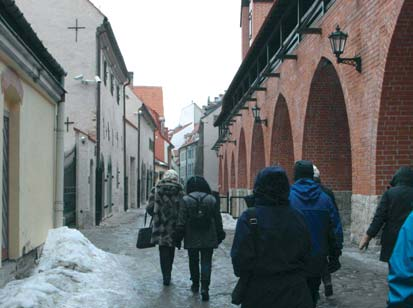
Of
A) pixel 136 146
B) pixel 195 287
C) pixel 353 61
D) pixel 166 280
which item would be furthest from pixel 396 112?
pixel 136 146

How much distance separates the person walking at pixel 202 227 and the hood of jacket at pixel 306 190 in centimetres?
222

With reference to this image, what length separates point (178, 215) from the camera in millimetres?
7949

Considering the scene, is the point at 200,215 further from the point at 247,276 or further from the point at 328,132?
the point at 328,132

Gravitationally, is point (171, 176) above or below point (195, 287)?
above

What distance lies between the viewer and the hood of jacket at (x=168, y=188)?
328 inches

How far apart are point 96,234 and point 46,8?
32.4ft

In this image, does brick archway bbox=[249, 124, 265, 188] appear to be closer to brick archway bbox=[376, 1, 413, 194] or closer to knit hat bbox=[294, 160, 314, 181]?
brick archway bbox=[376, 1, 413, 194]

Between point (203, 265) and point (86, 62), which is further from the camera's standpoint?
point (86, 62)

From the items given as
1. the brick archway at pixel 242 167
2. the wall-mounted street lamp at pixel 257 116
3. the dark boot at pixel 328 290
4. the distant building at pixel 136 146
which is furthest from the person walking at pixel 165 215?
the distant building at pixel 136 146

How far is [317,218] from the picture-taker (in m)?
5.38

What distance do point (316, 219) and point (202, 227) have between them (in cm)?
245

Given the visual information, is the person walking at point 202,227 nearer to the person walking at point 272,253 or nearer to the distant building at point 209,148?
the person walking at point 272,253

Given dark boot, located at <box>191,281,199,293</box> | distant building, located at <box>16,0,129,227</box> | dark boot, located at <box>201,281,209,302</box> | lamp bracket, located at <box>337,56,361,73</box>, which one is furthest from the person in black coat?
distant building, located at <box>16,0,129,227</box>

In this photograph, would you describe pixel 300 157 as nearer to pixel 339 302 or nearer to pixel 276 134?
pixel 276 134
